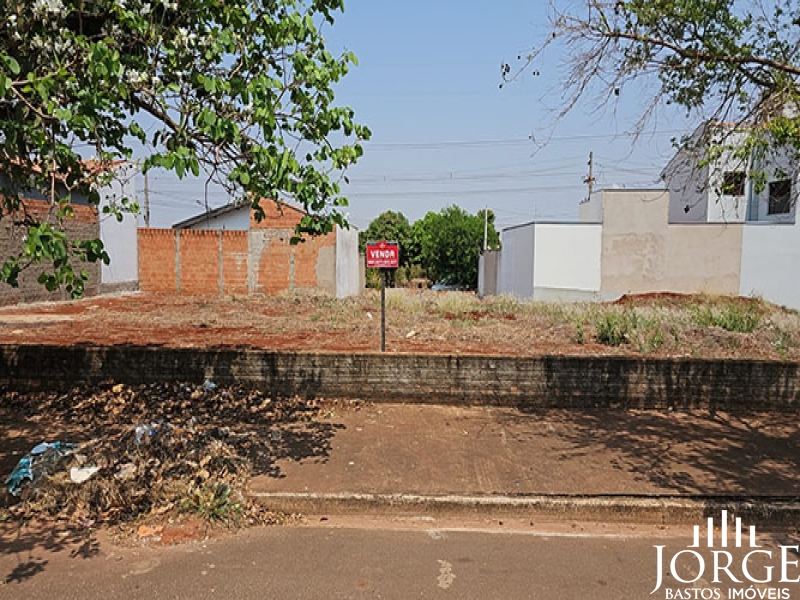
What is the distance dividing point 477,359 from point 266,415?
2.44 meters

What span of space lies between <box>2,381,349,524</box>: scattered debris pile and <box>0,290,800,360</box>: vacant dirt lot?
2009 millimetres

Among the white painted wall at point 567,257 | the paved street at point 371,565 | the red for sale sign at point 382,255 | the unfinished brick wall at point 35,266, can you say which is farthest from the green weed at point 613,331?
the white painted wall at point 567,257

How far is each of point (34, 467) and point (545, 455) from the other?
4.20 metres

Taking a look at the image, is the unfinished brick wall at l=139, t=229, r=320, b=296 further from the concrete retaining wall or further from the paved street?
the paved street

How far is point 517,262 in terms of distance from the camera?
25781 mm

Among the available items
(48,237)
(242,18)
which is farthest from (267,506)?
(242,18)

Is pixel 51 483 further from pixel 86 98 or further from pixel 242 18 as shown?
pixel 242 18

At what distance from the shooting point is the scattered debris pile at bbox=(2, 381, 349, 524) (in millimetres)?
4141

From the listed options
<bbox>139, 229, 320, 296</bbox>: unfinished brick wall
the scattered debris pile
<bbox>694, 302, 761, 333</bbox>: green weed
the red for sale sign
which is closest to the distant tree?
<bbox>139, 229, 320, 296</bbox>: unfinished brick wall

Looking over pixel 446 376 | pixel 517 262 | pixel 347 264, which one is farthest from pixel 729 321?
pixel 347 264

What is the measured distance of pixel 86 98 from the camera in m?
3.59

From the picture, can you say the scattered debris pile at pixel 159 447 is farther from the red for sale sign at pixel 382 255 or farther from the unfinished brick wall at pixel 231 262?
the unfinished brick wall at pixel 231 262

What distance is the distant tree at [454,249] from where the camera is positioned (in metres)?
42.2

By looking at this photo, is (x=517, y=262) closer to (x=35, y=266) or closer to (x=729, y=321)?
(x=729, y=321)
